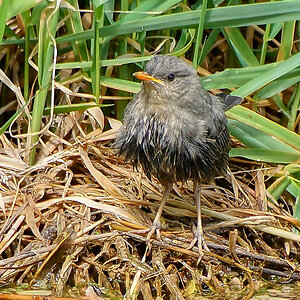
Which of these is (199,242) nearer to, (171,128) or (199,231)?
(199,231)

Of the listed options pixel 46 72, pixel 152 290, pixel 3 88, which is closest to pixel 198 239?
pixel 152 290

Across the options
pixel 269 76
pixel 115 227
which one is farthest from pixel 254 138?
pixel 115 227

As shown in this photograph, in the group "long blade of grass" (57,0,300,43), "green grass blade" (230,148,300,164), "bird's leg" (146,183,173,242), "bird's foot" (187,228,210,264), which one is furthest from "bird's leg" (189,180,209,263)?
"long blade of grass" (57,0,300,43)

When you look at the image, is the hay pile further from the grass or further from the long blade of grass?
the long blade of grass

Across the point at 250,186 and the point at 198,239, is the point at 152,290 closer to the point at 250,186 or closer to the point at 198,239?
the point at 198,239

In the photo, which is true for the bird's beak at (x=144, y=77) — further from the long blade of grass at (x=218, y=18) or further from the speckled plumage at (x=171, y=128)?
the long blade of grass at (x=218, y=18)

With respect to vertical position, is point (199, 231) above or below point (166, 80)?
below
